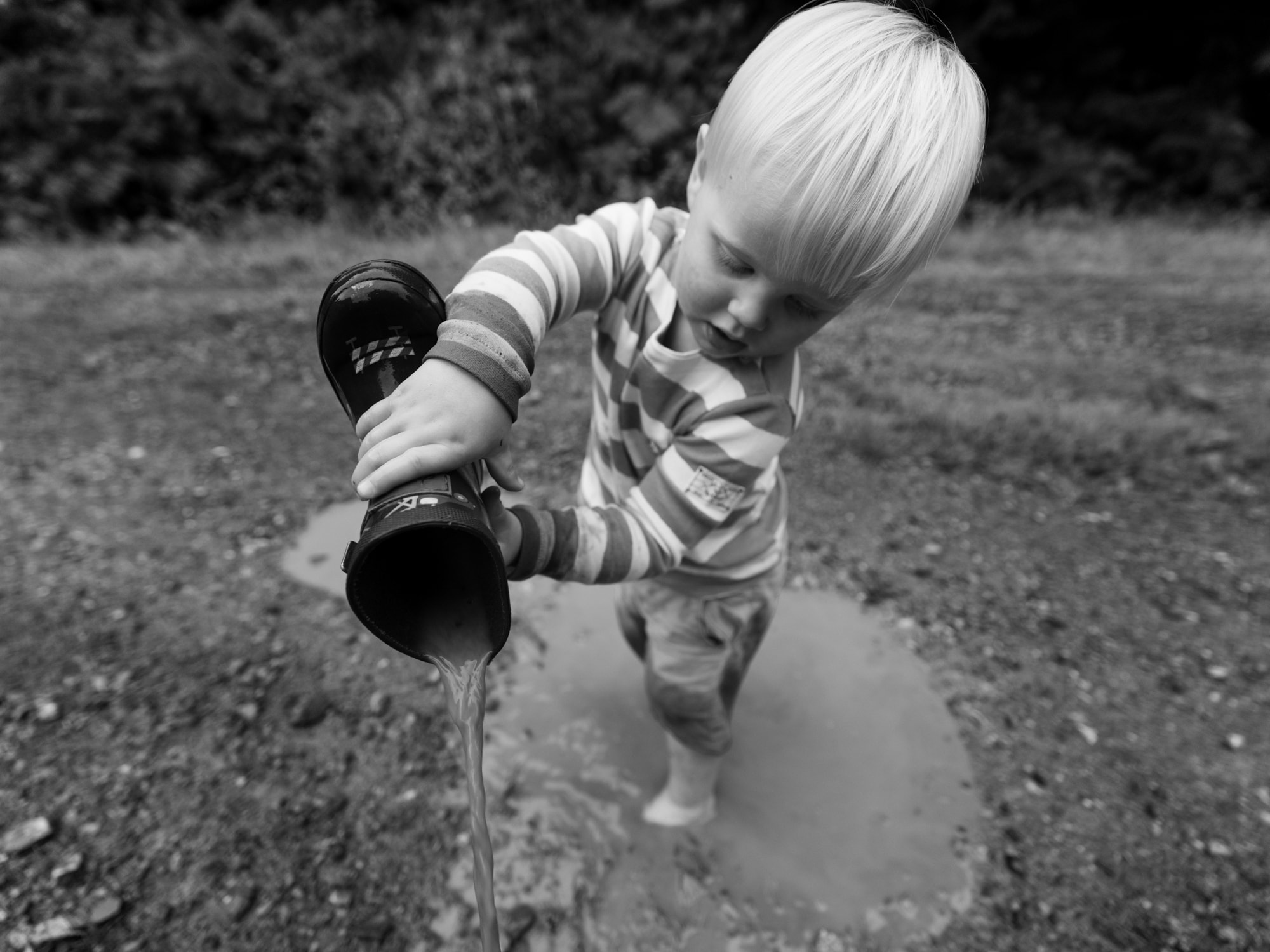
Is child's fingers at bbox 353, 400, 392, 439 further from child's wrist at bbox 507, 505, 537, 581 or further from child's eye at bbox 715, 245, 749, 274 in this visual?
child's eye at bbox 715, 245, 749, 274

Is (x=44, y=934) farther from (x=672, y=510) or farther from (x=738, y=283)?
(x=738, y=283)

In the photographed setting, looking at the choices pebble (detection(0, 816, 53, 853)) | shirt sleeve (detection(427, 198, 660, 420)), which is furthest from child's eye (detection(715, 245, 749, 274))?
pebble (detection(0, 816, 53, 853))

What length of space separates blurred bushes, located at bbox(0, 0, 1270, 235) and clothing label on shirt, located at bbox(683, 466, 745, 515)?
5.27 meters

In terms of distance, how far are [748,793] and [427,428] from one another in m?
1.39

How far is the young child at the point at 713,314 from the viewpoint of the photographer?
1.00 metres

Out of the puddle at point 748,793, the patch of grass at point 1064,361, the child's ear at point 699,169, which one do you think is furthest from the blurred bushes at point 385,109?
the child's ear at point 699,169

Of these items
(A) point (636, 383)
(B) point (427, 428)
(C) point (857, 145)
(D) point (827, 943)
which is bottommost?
(D) point (827, 943)

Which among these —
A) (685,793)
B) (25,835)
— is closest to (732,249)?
(685,793)

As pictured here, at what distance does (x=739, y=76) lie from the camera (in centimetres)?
110

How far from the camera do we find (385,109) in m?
6.33

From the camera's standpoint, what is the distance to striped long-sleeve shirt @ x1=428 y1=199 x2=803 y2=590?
1168mm

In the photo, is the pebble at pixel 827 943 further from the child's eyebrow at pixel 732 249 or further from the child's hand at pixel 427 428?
the child's eyebrow at pixel 732 249

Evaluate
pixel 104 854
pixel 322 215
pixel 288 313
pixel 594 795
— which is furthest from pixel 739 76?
pixel 322 215

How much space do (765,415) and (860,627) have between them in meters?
1.42
